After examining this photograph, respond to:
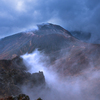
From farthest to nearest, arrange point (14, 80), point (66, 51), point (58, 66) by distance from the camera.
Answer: point (66, 51) < point (58, 66) < point (14, 80)

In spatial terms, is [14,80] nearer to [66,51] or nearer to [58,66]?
[58,66]

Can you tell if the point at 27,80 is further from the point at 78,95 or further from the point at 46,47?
the point at 46,47

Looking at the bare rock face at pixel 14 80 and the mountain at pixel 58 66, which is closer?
the bare rock face at pixel 14 80

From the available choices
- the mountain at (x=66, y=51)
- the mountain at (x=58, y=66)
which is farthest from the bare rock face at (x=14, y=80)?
the mountain at (x=66, y=51)

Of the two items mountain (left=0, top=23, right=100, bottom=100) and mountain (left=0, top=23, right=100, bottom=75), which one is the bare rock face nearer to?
mountain (left=0, top=23, right=100, bottom=100)

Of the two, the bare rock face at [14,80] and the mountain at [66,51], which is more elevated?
the mountain at [66,51]

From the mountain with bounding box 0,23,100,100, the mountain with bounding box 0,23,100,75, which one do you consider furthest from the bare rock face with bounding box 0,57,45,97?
the mountain with bounding box 0,23,100,75

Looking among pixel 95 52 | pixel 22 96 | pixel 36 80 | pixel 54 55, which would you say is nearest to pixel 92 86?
pixel 36 80

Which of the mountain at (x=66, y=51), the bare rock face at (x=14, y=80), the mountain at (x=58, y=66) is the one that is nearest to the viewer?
the bare rock face at (x=14, y=80)

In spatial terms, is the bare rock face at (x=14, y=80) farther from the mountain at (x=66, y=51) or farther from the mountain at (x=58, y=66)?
the mountain at (x=66, y=51)

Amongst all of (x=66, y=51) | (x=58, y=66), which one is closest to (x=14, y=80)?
(x=58, y=66)

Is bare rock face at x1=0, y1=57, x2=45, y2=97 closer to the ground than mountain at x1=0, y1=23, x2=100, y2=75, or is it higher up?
closer to the ground

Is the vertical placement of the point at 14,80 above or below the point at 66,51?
below

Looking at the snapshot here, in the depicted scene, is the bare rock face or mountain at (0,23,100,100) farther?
mountain at (0,23,100,100)
